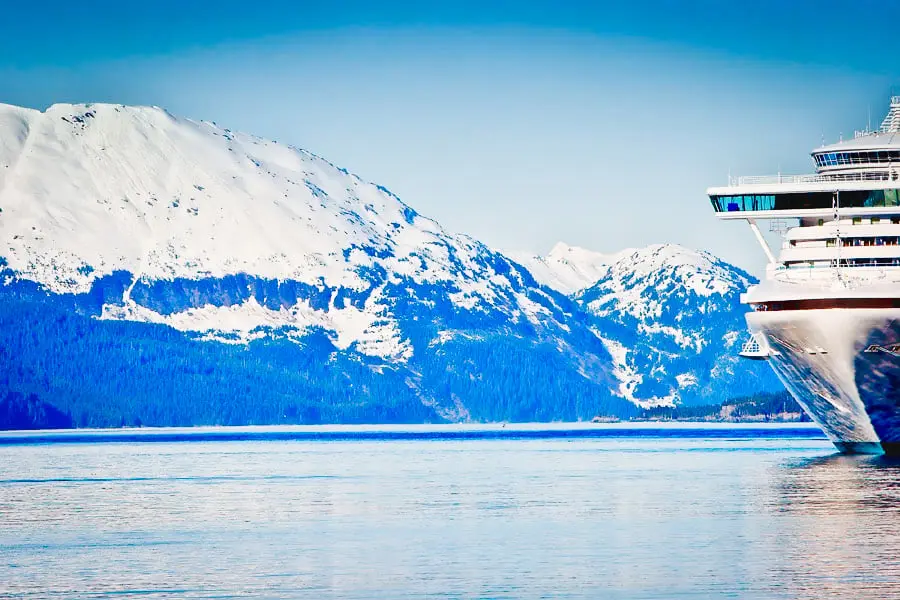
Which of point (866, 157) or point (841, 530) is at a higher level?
point (866, 157)

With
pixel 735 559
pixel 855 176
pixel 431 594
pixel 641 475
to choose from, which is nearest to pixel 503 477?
pixel 641 475

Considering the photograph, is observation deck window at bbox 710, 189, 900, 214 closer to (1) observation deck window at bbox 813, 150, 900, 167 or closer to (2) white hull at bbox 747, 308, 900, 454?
(1) observation deck window at bbox 813, 150, 900, 167

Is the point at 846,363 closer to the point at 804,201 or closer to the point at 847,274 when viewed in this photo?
the point at 847,274

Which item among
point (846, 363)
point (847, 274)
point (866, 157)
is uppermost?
point (866, 157)

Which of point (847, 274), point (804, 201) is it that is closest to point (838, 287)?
point (847, 274)

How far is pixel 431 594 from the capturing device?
64562 mm

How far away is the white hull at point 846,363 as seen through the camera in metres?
123

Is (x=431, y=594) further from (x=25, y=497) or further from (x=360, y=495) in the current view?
(x=25, y=497)

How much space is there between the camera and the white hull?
123312 millimetres

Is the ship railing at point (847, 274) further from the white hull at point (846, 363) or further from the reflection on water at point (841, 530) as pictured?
the reflection on water at point (841, 530)

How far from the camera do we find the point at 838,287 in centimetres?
12400

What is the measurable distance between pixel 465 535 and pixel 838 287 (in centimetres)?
4817

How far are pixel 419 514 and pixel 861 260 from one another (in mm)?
44887

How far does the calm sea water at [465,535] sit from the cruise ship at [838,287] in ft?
14.9
